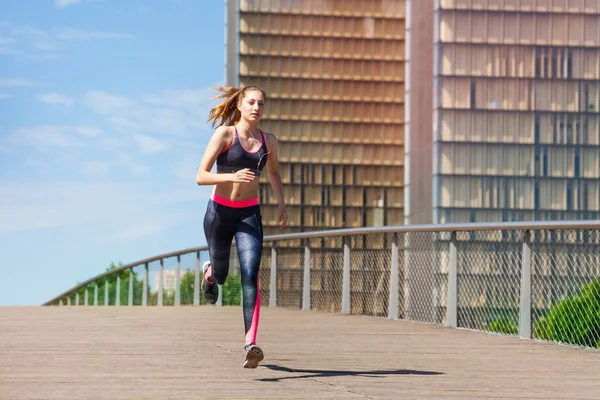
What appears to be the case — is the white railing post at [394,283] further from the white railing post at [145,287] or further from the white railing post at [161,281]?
the white railing post at [145,287]

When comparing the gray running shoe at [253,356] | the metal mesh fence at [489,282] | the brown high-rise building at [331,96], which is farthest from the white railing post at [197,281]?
the brown high-rise building at [331,96]

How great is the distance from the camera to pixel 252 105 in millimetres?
7977

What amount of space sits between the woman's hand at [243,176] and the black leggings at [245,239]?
530 millimetres

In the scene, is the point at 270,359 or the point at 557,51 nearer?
the point at 270,359

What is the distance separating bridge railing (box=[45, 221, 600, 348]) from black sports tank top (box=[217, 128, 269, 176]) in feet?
9.35

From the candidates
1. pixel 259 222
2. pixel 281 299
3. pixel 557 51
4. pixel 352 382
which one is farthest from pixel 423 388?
pixel 557 51

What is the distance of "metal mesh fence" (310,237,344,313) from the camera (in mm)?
16469

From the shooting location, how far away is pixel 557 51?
60594 millimetres

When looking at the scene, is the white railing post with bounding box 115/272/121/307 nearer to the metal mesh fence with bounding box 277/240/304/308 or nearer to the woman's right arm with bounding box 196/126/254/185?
the metal mesh fence with bounding box 277/240/304/308

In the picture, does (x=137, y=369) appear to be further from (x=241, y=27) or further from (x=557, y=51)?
(x=241, y=27)

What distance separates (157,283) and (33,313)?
32.0 ft

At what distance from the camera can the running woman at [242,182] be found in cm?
786

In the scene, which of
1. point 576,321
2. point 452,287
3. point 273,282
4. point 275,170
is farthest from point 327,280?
point 275,170

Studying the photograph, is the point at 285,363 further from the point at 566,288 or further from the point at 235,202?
the point at 566,288
